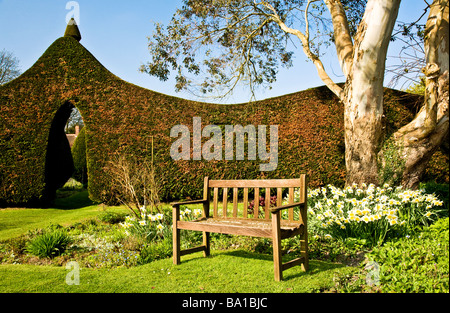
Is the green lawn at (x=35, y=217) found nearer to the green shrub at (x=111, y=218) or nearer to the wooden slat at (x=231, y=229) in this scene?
the green shrub at (x=111, y=218)

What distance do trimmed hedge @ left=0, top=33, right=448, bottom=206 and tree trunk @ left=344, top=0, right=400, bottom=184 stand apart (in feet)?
8.79

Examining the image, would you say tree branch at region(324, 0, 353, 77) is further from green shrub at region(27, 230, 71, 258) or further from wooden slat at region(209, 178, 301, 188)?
green shrub at region(27, 230, 71, 258)

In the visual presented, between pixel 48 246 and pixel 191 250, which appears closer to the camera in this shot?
pixel 191 250

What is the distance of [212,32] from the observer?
34.2ft

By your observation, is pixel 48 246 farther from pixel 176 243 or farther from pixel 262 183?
pixel 262 183

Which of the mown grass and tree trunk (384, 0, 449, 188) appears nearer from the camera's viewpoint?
the mown grass

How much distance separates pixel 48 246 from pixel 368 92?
5.71 m

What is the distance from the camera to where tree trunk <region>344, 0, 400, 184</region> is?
6109 millimetres

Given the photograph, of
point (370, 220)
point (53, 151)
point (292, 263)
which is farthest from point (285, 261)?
point (53, 151)

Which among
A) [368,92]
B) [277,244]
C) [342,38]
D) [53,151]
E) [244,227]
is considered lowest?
[277,244]

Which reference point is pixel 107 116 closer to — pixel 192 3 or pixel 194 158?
pixel 194 158

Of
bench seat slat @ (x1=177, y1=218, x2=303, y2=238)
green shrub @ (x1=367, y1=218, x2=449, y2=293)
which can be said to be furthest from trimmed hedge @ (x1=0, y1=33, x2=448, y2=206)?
green shrub @ (x1=367, y1=218, x2=449, y2=293)

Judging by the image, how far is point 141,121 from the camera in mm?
9312

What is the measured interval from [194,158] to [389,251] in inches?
247
